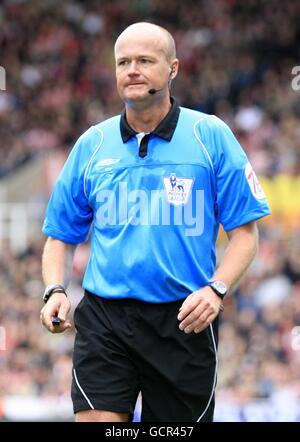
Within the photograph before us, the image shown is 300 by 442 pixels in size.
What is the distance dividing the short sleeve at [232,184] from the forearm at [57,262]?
0.72 m

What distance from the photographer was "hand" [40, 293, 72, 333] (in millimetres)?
4445

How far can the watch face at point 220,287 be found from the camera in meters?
4.40

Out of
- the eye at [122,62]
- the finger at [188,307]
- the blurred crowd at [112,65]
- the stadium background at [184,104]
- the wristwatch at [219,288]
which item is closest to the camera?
the finger at [188,307]

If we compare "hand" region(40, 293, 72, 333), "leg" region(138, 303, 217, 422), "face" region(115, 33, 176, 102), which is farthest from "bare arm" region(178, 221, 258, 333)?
"face" region(115, 33, 176, 102)

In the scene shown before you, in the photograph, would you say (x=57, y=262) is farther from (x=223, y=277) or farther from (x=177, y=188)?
(x=223, y=277)

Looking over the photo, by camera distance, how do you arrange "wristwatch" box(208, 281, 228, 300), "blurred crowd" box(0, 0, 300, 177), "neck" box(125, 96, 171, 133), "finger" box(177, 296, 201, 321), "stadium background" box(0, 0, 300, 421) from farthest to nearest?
"blurred crowd" box(0, 0, 300, 177) → "stadium background" box(0, 0, 300, 421) → "neck" box(125, 96, 171, 133) → "wristwatch" box(208, 281, 228, 300) → "finger" box(177, 296, 201, 321)

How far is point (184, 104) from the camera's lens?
16594 mm

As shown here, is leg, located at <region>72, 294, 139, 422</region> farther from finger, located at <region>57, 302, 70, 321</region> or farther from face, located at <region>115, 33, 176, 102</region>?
face, located at <region>115, 33, 176, 102</region>

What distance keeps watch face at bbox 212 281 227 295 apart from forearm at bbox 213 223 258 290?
0.03 m

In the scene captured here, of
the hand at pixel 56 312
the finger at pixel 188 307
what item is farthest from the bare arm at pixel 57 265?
the finger at pixel 188 307

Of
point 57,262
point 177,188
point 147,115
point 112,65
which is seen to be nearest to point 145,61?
point 147,115

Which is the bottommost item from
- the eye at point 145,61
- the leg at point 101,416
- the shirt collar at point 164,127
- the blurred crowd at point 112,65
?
the leg at point 101,416

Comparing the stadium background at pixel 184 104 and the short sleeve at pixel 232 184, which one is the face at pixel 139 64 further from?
the stadium background at pixel 184 104
